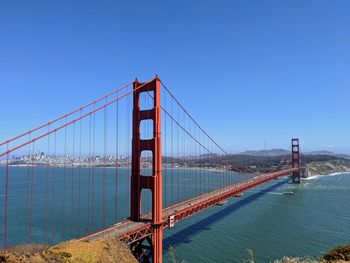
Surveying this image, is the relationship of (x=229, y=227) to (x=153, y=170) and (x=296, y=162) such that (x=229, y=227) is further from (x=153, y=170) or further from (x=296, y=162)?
(x=296, y=162)

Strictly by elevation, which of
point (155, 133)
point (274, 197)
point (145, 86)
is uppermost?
point (145, 86)

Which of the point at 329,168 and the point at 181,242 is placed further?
the point at 329,168

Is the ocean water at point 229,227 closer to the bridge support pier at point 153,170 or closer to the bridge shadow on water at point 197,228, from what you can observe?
the bridge shadow on water at point 197,228

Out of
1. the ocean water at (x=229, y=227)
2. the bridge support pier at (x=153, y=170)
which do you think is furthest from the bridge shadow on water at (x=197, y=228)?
the bridge support pier at (x=153, y=170)

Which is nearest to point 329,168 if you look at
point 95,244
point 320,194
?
point 320,194

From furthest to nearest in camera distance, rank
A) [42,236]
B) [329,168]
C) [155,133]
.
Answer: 1. [329,168]
2. [42,236]
3. [155,133]

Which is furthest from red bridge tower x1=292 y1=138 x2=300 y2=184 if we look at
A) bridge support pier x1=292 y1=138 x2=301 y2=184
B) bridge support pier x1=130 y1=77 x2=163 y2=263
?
bridge support pier x1=130 y1=77 x2=163 y2=263

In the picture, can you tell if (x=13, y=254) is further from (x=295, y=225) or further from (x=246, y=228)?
(x=295, y=225)

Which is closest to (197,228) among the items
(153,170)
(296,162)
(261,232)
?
(261,232)
